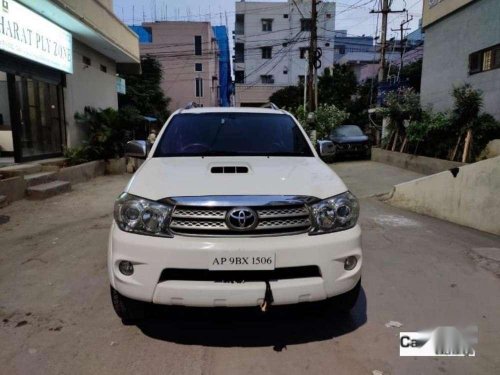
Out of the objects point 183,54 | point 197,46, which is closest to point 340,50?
point 197,46

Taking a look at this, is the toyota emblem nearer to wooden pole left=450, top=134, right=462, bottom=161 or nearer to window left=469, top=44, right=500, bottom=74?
wooden pole left=450, top=134, right=462, bottom=161

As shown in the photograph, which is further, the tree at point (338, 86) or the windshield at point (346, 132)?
the tree at point (338, 86)

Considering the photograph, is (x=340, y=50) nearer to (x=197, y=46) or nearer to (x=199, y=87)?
(x=197, y=46)

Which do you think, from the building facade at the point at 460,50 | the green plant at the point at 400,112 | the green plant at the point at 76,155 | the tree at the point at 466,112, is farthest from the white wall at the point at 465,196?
the green plant at the point at 76,155

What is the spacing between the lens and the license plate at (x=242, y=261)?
2.64 metres

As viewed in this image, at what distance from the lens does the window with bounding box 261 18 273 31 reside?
46984mm

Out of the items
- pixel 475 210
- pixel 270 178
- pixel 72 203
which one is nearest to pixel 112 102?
pixel 72 203

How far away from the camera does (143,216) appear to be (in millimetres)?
2799

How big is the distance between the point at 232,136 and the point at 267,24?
1836 inches

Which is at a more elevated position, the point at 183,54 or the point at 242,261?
the point at 183,54

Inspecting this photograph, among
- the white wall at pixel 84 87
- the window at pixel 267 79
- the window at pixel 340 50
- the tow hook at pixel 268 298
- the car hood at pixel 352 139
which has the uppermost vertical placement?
the window at pixel 340 50

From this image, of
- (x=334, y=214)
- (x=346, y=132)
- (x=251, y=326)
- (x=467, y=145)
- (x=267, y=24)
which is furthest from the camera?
(x=267, y=24)

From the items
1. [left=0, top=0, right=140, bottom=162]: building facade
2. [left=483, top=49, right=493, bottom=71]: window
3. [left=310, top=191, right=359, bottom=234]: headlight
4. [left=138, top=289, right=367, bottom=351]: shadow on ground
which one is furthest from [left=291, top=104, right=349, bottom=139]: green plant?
[left=310, top=191, right=359, bottom=234]: headlight

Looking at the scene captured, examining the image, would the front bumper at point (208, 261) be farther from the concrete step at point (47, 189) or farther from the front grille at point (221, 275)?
the concrete step at point (47, 189)
